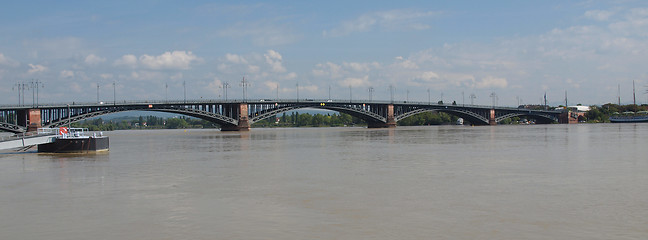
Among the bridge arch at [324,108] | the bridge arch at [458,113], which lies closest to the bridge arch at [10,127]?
the bridge arch at [324,108]

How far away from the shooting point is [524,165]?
1142 inches

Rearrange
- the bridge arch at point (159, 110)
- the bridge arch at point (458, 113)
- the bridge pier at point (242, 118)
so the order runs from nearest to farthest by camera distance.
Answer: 1. the bridge arch at point (159, 110)
2. the bridge pier at point (242, 118)
3. the bridge arch at point (458, 113)

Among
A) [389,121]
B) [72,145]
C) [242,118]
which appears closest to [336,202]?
[72,145]

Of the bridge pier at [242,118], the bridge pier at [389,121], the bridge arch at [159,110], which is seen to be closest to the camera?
the bridge arch at [159,110]

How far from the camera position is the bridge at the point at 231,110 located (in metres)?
102

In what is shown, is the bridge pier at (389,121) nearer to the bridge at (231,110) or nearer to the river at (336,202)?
the bridge at (231,110)

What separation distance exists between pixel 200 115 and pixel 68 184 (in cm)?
9928

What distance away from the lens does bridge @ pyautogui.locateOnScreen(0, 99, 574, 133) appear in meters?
102

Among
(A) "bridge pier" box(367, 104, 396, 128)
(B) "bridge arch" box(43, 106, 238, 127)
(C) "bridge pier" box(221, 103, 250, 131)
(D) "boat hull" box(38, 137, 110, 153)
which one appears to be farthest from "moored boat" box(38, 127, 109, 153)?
(A) "bridge pier" box(367, 104, 396, 128)

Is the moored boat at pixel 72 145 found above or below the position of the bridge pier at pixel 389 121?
below

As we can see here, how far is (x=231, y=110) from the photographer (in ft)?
440

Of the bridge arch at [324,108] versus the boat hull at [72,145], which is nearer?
the boat hull at [72,145]

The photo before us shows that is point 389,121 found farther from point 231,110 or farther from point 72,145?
point 72,145

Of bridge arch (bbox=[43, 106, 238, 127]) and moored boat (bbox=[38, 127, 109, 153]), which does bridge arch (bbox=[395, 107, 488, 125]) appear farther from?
moored boat (bbox=[38, 127, 109, 153])
